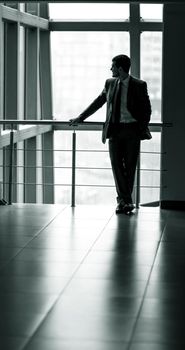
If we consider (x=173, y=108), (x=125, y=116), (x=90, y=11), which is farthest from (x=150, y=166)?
(x=125, y=116)

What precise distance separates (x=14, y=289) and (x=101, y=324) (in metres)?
0.88

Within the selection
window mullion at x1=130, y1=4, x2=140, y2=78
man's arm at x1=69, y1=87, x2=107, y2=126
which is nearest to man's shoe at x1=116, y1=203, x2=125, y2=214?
man's arm at x1=69, y1=87, x2=107, y2=126

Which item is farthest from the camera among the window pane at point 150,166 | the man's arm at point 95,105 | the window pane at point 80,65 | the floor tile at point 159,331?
the window pane at point 150,166

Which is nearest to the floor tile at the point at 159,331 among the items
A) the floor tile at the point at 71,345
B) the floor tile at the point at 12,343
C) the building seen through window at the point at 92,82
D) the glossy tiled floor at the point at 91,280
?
the glossy tiled floor at the point at 91,280

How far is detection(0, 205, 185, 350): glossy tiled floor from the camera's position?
392 centimetres

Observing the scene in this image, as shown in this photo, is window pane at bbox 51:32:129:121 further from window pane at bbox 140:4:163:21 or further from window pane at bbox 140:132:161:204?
window pane at bbox 140:132:161:204

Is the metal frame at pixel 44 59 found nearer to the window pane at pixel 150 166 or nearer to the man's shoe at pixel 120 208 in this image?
the window pane at pixel 150 166

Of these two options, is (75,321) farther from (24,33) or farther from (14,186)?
(24,33)

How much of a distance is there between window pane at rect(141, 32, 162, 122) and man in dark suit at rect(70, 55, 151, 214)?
5105mm

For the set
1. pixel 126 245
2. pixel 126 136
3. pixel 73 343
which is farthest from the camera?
pixel 126 136

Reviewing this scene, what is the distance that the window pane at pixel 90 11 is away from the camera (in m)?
12.3

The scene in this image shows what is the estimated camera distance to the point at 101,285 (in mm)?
4926

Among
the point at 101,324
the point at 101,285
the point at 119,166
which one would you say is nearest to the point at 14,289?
the point at 101,285

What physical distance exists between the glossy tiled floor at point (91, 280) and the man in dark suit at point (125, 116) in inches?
19.6
